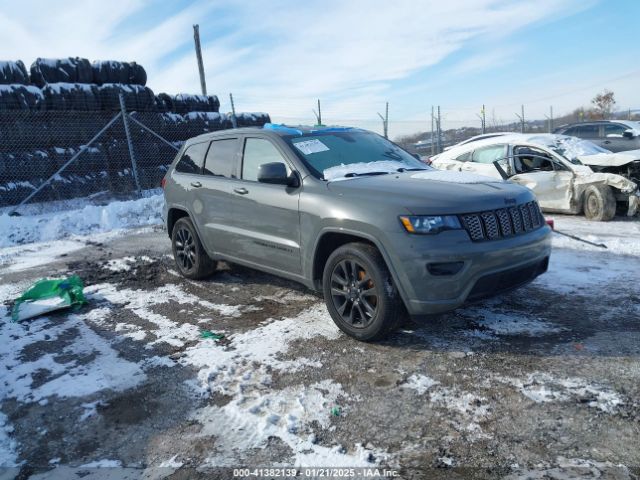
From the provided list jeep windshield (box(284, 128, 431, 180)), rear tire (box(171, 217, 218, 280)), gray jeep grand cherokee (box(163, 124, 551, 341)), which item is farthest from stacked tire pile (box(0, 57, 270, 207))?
jeep windshield (box(284, 128, 431, 180))

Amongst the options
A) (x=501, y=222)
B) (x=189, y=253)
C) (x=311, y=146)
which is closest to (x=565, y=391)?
(x=501, y=222)

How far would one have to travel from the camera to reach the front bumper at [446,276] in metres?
3.35

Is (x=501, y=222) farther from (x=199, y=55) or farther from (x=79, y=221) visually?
(x=199, y=55)

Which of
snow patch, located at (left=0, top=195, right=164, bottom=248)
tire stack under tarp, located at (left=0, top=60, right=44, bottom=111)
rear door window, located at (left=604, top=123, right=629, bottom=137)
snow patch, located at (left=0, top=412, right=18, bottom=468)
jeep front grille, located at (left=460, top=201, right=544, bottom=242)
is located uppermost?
tire stack under tarp, located at (left=0, top=60, right=44, bottom=111)

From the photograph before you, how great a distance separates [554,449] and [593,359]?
119 centimetres

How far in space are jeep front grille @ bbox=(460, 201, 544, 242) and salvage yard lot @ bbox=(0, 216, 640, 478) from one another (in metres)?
0.84

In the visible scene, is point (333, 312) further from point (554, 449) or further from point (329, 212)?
point (554, 449)

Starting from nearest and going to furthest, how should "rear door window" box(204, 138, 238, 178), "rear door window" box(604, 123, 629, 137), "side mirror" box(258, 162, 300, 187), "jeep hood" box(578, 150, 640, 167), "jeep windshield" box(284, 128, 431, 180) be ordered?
1. "side mirror" box(258, 162, 300, 187)
2. "jeep windshield" box(284, 128, 431, 180)
3. "rear door window" box(204, 138, 238, 178)
4. "jeep hood" box(578, 150, 640, 167)
5. "rear door window" box(604, 123, 629, 137)

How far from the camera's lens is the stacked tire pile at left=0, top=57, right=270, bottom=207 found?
35.3 feet

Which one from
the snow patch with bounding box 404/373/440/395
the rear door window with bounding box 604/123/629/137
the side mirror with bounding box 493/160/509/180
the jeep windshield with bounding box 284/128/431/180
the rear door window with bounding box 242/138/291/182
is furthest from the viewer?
the rear door window with bounding box 604/123/629/137

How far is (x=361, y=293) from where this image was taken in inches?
148

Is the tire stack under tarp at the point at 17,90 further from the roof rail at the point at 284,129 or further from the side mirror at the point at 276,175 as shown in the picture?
the side mirror at the point at 276,175

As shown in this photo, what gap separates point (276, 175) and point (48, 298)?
3.03m

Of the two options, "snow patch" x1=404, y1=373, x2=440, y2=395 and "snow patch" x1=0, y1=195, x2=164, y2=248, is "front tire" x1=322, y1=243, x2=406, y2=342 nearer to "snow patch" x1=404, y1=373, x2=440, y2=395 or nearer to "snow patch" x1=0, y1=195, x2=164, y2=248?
"snow patch" x1=404, y1=373, x2=440, y2=395
